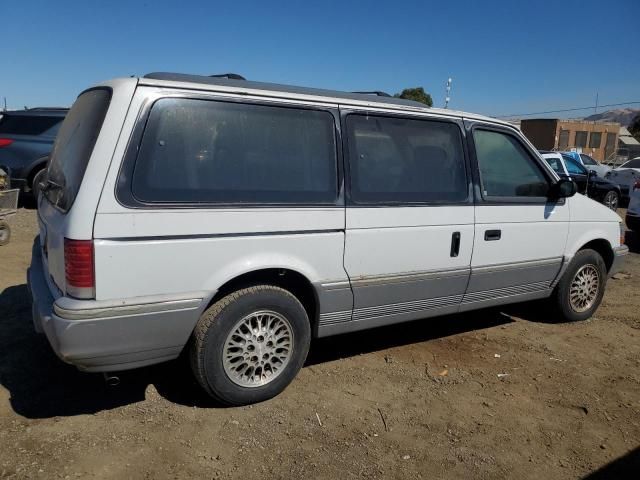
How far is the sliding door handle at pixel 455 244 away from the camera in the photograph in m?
3.99

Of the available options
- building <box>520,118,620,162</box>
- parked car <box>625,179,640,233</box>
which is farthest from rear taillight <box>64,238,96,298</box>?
building <box>520,118,620,162</box>

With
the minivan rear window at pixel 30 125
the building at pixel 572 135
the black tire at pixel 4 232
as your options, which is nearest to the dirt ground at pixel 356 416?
the black tire at pixel 4 232

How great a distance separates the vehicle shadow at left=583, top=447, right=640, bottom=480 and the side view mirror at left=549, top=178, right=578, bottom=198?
2.21 meters

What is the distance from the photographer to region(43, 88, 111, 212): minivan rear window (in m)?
2.84

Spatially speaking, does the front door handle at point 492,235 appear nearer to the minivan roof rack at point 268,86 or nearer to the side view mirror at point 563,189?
the side view mirror at point 563,189

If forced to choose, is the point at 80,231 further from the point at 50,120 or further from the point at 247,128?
the point at 50,120

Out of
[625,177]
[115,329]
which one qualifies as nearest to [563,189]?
[115,329]

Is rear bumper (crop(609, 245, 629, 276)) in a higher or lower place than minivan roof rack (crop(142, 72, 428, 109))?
lower

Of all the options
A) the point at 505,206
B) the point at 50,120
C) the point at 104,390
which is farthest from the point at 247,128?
the point at 50,120

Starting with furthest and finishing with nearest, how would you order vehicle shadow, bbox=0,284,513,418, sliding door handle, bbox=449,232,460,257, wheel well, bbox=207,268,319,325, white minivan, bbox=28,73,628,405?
sliding door handle, bbox=449,232,460,257, vehicle shadow, bbox=0,284,513,418, wheel well, bbox=207,268,319,325, white minivan, bbox=28,73,628,405

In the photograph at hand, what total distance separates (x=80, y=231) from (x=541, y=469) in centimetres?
275

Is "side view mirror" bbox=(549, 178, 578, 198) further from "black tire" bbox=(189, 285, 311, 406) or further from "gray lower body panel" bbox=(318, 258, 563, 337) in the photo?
"black tire" bbox=(189, 285, 311, 406)

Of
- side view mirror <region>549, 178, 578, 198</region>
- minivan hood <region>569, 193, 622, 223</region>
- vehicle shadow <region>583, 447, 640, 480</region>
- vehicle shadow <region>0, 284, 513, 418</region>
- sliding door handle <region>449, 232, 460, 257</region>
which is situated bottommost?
vehicle shadow <region>583, 447, 640, 480</region>

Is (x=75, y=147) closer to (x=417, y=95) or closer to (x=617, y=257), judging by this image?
(x=617, y=257)
